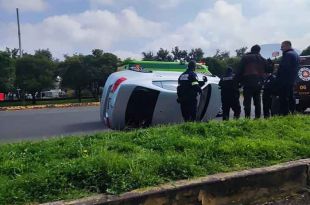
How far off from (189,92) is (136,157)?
446cm

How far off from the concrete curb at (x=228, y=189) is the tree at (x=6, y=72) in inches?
1492

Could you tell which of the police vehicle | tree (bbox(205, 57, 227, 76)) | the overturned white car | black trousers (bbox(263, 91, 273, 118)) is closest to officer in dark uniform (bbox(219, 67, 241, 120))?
the overturned white car

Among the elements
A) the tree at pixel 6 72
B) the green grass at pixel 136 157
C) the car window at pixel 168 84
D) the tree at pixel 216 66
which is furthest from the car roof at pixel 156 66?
the tree at pixel 216 66

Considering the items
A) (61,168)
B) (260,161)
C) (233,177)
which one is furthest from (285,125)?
(61,168)

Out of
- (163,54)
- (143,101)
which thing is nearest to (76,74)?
(163,54)

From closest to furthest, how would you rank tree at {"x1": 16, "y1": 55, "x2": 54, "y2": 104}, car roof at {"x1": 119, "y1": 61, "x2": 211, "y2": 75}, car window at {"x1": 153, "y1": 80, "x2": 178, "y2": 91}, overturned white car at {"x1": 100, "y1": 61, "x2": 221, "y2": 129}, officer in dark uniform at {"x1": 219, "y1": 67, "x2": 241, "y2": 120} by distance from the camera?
1. overturned white car at {"x1": 100, "y1": 61, "x2": 221, "y2": 129}
2. car window at {"x1": 153, "y1": 80, "x2": 178, "y2": 91}
3. officer in dark uniform at {"x1": 219, "y1": 67, "x2": 241, "y2": 120}
4. car roof at {"x1": 119, "y1": 61, "x2": 211, "y2": 75}
5. tree at {"x1": 16, "y1": 55, "x2": 54, "y2": 104}

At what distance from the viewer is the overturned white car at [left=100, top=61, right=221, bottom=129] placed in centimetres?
988

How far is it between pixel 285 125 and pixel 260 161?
215 centimetres

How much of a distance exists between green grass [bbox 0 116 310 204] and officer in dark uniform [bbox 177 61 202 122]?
215 cm

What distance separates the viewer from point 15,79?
42.2 meters

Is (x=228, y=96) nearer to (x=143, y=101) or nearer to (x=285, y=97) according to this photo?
(x=285, y=97)

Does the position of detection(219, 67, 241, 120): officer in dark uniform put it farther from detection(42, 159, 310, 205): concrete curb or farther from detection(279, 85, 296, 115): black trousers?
detection(42, 159, 310, 205): concrete curb

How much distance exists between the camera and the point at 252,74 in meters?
9.48

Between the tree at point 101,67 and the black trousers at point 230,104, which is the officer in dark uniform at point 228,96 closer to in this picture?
the black trousers at point 230,104
